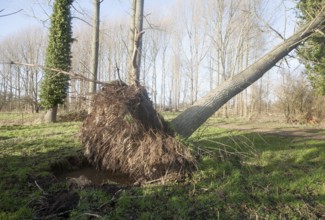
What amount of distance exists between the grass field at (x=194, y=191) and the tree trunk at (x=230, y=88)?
1.80ft

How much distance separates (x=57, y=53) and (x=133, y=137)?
38.3 ft

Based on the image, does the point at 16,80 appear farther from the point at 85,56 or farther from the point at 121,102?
the point at 121,102

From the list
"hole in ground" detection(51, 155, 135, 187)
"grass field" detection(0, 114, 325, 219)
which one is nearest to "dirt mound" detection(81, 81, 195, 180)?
"hole in ground" detection(51, 155, 135, 187)

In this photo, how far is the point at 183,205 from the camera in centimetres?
342

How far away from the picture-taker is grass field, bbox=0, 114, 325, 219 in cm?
323

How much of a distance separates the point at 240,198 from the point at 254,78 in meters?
2.93

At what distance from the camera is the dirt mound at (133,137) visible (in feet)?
14.0

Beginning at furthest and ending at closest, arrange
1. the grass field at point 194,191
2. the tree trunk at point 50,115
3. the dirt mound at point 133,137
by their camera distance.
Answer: the tree trunk at point 50,115, the dirt mound at point 133,137, the grass field at point 194,191

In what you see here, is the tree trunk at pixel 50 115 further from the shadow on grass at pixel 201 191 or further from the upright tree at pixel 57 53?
the shadow on grass at pixel 201 191

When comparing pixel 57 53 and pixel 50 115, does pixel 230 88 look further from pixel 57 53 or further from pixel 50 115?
pixel 57 53


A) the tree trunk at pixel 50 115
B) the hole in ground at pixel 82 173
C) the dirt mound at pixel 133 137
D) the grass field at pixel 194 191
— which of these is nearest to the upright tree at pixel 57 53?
the tree trunk at pixel 50 115

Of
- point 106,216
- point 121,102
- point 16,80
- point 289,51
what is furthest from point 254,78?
point 16,80

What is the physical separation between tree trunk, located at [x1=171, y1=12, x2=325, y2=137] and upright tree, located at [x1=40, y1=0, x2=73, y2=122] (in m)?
10.8

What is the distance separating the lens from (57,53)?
1392cm
